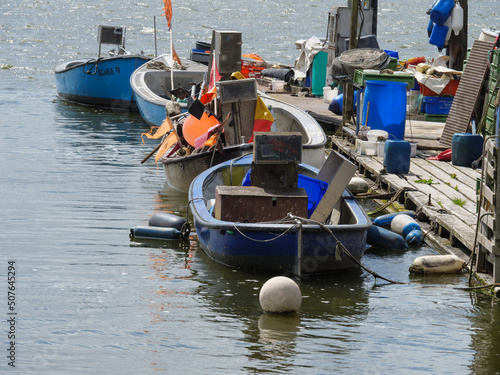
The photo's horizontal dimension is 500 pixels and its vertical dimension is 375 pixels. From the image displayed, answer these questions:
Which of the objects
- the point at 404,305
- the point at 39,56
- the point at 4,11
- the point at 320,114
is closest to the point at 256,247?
the point at 404,305

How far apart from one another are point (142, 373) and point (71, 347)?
0.83m

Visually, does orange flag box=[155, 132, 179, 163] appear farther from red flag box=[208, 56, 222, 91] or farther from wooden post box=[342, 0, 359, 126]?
wooden post box=[342, 0, 359, 126]

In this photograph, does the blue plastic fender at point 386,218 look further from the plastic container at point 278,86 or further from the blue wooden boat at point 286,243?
the plastic container at point 278,86

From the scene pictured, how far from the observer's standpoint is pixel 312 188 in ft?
33.4

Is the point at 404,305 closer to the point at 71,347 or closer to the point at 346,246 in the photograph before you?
the point at 346,246

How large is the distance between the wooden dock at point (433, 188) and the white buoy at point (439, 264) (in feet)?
0.64

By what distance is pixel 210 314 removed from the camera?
7.97m

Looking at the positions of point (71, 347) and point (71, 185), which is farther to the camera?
point (71, 185)

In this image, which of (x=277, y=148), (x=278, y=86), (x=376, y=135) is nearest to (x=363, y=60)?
(x=376, y=135)

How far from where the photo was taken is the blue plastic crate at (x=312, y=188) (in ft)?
32.9

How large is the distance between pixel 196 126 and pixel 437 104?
5736 millimetres

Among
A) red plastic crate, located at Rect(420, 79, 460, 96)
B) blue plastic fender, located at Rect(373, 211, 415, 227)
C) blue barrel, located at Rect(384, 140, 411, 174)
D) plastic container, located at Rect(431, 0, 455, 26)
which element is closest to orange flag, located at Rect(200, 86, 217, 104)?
blue barrel, located at Rect(384, 140, 411, 174)

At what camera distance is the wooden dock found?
32.0ft

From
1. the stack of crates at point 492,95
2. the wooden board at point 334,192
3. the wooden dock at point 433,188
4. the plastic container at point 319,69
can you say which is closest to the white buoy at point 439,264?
the wooden dock at point 433,188
